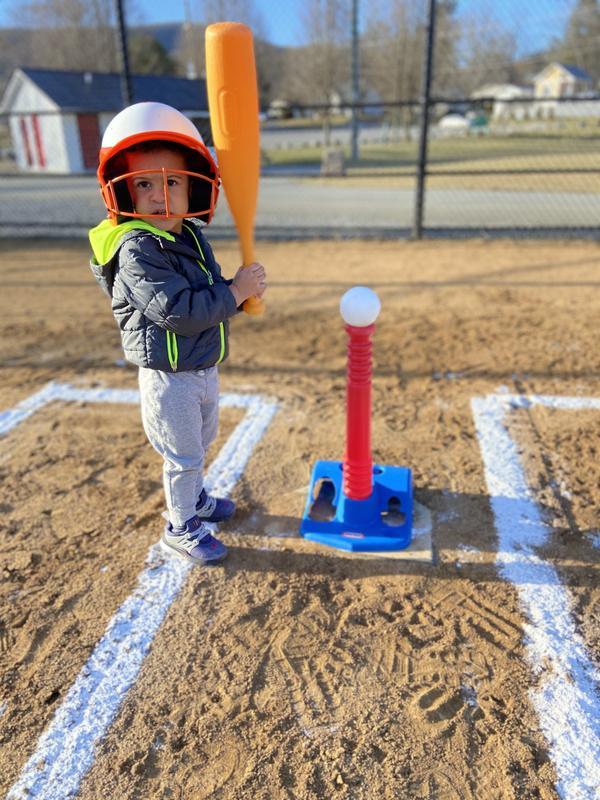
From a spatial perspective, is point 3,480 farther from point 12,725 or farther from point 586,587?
point 586,587

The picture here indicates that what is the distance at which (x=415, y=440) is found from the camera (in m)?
3.05

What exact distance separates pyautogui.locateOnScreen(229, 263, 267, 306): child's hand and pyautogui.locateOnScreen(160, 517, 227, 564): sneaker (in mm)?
843

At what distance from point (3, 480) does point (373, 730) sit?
6.54 ft

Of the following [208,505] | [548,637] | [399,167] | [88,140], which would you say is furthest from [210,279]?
[88,140]

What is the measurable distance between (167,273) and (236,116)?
2.00 feet

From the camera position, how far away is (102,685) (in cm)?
179

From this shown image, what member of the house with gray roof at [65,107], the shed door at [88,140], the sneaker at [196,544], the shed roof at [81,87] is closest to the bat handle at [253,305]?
the sneaker at [196,544]

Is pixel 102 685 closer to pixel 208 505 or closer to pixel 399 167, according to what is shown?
pixel 208 505

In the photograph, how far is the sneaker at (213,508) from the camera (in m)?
2.45

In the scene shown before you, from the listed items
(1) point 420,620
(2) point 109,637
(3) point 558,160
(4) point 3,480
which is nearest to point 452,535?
(1) point 420,620

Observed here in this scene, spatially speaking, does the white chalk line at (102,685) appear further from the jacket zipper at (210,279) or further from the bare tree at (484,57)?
the bare tree at (484,57)

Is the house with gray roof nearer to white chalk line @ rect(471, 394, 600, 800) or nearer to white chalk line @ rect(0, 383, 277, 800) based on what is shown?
white chalk line @ rect(471, 394, 600, 800)

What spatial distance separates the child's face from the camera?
1863 mm

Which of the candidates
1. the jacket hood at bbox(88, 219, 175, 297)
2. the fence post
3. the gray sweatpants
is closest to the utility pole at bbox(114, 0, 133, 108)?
the fence post
